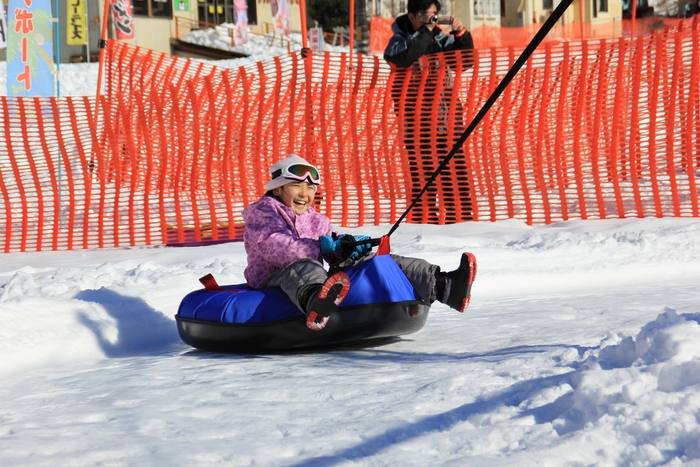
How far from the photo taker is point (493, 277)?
5.69 meters

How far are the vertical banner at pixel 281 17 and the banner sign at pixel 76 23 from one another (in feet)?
27.9

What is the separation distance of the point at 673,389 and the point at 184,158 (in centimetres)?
613

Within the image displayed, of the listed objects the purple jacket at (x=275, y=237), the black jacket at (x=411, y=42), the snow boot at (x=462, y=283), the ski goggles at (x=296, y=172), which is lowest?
the snow boot at (x=462, y=283)

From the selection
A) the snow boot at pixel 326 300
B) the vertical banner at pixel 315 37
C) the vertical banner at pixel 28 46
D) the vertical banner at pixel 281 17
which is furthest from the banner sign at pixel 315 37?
the snow boot at pixel 326 300

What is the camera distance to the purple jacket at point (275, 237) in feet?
13.7

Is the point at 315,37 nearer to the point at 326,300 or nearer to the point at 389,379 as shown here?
the point at 326,300

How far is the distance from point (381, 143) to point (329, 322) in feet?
13.7

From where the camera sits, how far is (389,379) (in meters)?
3.25

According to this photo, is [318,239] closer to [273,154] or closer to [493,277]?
[493,277]

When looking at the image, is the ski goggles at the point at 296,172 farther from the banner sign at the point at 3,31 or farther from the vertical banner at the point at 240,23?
the vertical banner at the point at 240,23

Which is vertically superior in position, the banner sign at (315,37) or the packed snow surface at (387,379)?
the banner sign at (315,37)

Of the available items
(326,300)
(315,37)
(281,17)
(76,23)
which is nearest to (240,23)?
(315,37)

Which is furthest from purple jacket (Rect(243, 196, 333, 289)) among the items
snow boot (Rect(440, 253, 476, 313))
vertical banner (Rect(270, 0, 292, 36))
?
vertical banner (Rect(270, 0, 292, 36))

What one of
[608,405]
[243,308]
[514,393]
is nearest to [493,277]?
[243,308]
